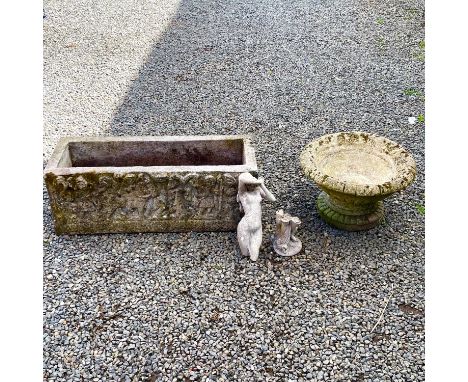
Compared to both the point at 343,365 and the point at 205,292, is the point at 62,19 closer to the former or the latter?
the point at 205,292

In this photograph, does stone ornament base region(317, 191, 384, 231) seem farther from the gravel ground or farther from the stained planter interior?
the stained planter interior

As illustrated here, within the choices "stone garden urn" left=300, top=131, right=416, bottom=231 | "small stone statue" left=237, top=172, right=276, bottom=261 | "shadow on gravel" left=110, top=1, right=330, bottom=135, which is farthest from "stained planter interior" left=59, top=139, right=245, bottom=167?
"shadow on gravel" left=110, top=1, right=330, bottom=135

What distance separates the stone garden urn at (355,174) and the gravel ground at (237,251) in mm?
181

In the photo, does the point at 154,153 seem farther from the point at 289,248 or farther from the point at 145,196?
the point at 289,248

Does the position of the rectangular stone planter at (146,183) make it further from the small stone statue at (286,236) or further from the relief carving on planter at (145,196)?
the small stone statue at (286,236)

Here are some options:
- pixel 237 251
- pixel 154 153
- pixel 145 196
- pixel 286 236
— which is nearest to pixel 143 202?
pixel 145 196

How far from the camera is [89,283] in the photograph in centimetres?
430

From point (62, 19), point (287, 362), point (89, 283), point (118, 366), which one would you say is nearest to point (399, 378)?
point (287, 362)

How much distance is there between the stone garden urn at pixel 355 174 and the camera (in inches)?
171

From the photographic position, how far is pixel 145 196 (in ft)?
15.1

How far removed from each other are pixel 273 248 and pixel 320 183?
0.76 m

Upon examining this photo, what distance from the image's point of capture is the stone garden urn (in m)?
4.34

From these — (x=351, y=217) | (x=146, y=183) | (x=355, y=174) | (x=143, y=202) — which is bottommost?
(x=351, y=217)

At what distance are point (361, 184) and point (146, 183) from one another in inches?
77.0
